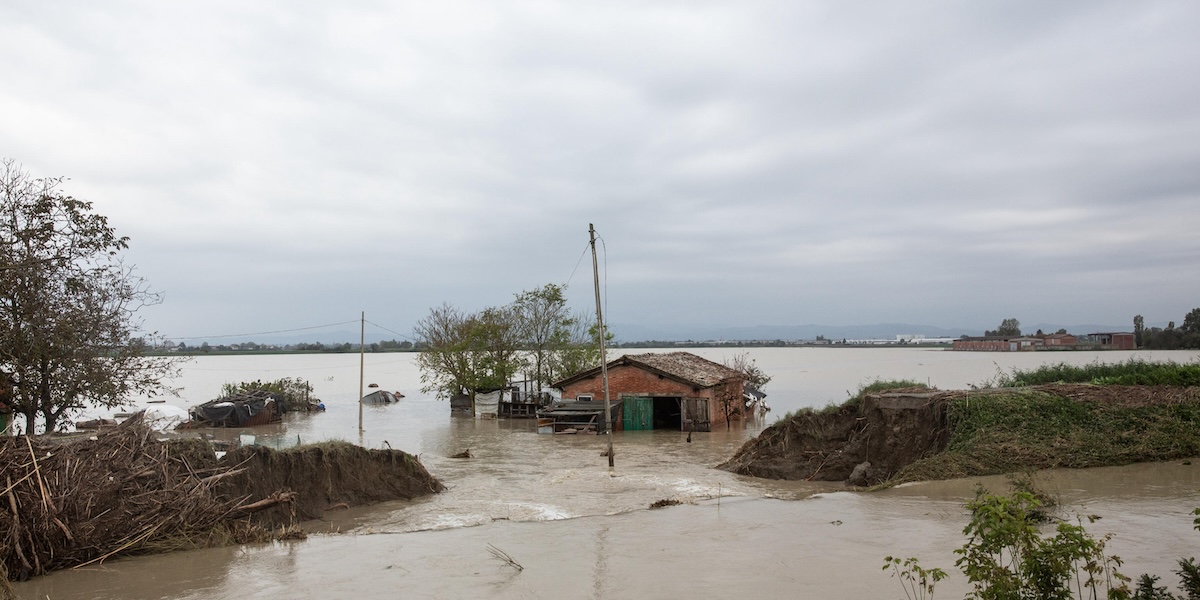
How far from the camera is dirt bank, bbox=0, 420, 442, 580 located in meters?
11.6

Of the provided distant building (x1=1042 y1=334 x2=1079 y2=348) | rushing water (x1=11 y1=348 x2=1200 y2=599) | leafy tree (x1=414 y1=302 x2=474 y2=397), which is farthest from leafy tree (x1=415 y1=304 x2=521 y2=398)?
distant building (x1=1042 y1=334 x2=1079 y2=348)

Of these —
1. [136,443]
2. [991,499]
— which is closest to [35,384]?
[136,443]

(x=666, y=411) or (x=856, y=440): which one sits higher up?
(x=856, y=440)

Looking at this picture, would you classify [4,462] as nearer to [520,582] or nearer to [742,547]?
[520,582]

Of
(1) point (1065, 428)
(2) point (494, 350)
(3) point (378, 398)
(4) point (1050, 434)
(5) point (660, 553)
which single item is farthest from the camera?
(3) point (378, 398)

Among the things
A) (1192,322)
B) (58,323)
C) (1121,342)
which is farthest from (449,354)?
(1121,342)

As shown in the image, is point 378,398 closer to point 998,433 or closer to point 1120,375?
point 1120,375

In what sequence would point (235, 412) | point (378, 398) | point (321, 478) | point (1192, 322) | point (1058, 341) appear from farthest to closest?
point (1058, 341), point (1192, 322), point (378, 398), point (235, 412), point (321, 478)

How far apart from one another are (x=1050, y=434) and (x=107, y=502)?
1991 centimetres

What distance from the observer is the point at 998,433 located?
58.8 ft

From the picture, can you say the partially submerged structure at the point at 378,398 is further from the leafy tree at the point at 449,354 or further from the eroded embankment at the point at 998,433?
the eroded embankment at the point at 998,433

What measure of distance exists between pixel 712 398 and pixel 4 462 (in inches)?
1154

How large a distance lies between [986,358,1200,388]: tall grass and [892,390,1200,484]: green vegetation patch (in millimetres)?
1504

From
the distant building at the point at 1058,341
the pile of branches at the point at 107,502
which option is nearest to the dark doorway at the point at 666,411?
the pile of branches at the point at 107,502
